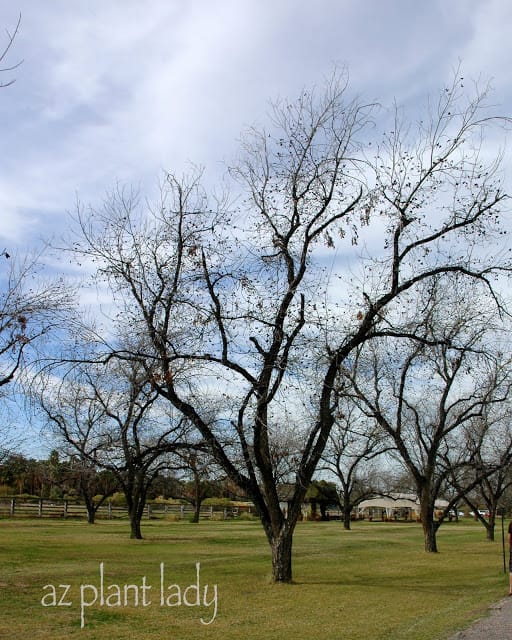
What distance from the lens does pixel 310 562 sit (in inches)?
836

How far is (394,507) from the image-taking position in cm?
7588

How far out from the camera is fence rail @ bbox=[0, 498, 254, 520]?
4500cm

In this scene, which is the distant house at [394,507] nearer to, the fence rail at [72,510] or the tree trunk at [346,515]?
the fence rail at [72,510]

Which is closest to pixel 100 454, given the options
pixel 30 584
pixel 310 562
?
pixel 310 562

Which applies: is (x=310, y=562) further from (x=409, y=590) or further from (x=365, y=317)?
(x=365, y=317)

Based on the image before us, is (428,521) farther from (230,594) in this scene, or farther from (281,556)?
(230,594)

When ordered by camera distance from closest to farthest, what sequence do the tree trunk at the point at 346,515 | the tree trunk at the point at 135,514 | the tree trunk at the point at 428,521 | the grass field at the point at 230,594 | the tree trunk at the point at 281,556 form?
the grass field at the point at 230,594 < the tree trunk at the point at 281,556 < the tree trunk at the point at 428,521 < the tree trunk at the point at 135,514 < the tree trunk at the point at 346,515

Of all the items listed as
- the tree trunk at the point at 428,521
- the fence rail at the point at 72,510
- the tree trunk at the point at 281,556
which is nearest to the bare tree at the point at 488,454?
the tree trunk at the point at 428,521

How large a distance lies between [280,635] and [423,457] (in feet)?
71.1

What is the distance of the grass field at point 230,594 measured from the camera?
387 inches

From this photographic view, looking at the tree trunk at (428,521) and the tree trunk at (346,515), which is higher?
the tree trunk at (428,521)

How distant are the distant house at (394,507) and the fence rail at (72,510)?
20.2 metres

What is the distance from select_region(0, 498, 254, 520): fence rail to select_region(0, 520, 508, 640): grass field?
73.7ft

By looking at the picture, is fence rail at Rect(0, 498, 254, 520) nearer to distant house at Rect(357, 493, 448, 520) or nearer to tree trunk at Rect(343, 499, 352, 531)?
tree trunk at Rect(343, 499, 352, 531)
